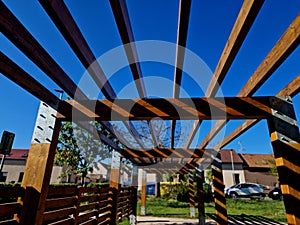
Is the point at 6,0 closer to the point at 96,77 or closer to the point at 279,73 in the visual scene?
the point at 96,77

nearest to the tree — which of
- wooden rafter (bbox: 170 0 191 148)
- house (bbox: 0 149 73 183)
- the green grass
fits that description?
the green grass

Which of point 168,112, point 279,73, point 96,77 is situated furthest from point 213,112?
point 96,77

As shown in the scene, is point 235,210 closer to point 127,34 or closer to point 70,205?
point 70,205

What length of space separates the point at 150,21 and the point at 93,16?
0.50 meters

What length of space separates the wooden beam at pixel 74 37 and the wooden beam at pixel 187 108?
0.27 metres

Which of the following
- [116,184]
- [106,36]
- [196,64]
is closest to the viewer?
[106,36]

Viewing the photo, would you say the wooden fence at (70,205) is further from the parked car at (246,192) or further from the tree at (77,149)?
the parked car at (246,192)

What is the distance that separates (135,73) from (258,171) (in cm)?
2313

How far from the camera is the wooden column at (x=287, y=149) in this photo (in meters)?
1.58

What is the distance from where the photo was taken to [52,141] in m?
1.84

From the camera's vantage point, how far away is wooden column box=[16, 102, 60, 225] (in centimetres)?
160

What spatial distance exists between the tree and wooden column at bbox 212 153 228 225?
8421mm

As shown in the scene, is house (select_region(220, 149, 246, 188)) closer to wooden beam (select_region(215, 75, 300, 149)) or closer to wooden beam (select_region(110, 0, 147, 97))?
wooden beam (select_region(215, 75, 300, 149))

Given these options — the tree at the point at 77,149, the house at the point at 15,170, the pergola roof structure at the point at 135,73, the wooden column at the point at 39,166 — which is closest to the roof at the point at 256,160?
the tree at the point at 77,149
